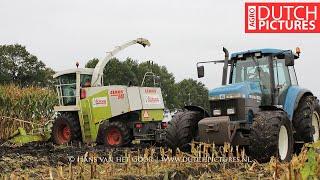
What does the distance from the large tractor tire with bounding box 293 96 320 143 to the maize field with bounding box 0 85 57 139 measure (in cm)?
1195

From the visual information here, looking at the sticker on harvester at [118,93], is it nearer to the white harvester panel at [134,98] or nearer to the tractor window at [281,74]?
the white harvester panel at [134,98]

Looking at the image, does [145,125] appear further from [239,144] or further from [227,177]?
[227,177]

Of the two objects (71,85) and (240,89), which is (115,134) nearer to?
(71,85)

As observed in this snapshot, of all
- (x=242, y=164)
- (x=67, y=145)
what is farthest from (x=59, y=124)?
(x=242, y=164)

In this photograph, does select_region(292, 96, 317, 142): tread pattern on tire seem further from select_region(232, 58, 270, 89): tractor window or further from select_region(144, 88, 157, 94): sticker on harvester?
select_region(144, 88, 157, 94): sticker on harvester

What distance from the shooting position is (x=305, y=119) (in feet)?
33.5

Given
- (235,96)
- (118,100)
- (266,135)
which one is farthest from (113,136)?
(266,135)

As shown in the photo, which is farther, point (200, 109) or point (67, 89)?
point (67, 89)

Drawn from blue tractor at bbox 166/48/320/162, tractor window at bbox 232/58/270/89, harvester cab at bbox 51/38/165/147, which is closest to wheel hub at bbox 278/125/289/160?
blue tractor at bbox 166/48/320/162

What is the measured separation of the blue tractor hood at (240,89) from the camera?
9.65 m

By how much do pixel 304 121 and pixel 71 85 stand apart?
774 centimetres

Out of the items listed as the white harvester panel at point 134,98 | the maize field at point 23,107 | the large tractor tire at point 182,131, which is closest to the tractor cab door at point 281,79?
the large tractor tire at point 182,131

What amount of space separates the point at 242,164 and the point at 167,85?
5351cm

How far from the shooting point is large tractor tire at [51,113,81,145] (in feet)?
49.3
